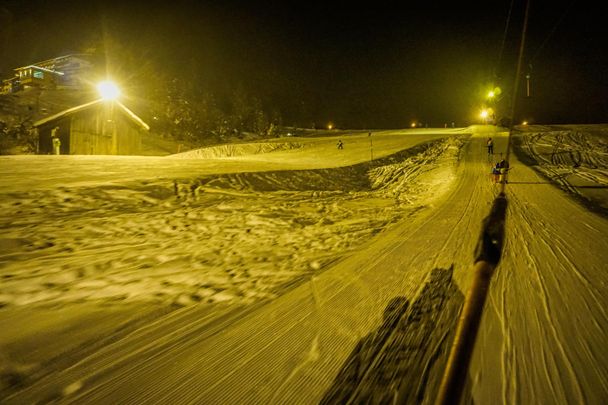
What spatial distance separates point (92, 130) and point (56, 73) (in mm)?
34440

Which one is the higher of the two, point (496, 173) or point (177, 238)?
point (496, 173)

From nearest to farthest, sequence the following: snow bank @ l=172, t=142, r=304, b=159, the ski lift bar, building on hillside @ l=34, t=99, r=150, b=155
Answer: the ski lift bar → building on hillside @ l=34, t=99, r=150, b=155 → snow bank @ l=172, t=142, r=304, b=159

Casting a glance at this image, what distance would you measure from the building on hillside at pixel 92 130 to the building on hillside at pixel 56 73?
29.7 metres

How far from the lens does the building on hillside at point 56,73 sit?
142 feet

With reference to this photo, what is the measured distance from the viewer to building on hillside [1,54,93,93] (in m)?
43.3

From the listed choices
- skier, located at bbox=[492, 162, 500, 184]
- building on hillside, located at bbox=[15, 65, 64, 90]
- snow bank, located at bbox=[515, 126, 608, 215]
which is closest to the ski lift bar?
snow bank, located at bbox=[515, 126, 608, 215]

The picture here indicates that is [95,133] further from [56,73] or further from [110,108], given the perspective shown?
[56,73]

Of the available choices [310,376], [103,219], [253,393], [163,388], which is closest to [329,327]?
[310,376]

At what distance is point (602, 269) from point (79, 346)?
690cm

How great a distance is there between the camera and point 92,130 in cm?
2284

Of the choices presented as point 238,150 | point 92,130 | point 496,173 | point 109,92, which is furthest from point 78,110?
point 496,173

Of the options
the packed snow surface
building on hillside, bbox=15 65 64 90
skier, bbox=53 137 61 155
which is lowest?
the packed snow surface

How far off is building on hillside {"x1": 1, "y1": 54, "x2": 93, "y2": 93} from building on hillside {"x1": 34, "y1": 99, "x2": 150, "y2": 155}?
29699 millimetres

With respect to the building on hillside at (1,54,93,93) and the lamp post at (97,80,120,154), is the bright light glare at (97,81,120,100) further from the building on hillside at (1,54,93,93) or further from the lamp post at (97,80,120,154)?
the building on hillside at (1,54,93,93)
